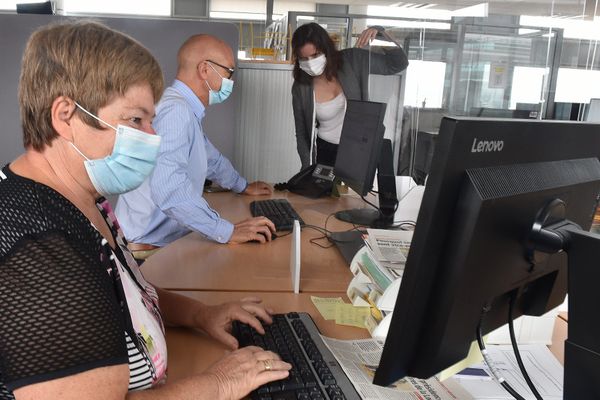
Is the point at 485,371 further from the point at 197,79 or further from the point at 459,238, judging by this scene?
the point at 197,79

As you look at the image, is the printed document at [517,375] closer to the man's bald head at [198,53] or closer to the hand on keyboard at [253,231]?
the hand on keyboard at [253,231]

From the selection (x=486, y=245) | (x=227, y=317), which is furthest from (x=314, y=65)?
(x=486, y=245)

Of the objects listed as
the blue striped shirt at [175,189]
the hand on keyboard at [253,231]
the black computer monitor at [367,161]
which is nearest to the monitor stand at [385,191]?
the black computer monitor at [367,161]

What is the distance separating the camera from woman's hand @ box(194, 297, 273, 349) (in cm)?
113

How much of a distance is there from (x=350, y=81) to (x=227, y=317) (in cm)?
225

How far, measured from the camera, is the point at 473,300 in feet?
2.16

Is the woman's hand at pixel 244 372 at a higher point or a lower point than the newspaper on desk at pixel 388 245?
lower

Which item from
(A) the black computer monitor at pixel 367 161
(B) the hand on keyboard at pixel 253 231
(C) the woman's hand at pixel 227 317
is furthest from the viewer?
A: (A) the black computer monitor at pixel 367 161

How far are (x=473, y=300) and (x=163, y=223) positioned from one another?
5.76 ft

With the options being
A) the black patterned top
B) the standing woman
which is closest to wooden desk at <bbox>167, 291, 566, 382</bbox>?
the black patterned top

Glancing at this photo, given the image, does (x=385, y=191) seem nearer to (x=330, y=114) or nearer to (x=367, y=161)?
(x=367, y=161)

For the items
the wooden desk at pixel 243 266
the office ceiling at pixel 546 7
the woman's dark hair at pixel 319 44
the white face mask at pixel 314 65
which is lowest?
the wooden desk at pixel 243 266

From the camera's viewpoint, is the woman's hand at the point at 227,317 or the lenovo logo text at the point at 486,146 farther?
the woman's hand at the point at 227,317

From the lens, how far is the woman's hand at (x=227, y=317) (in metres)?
1.13
